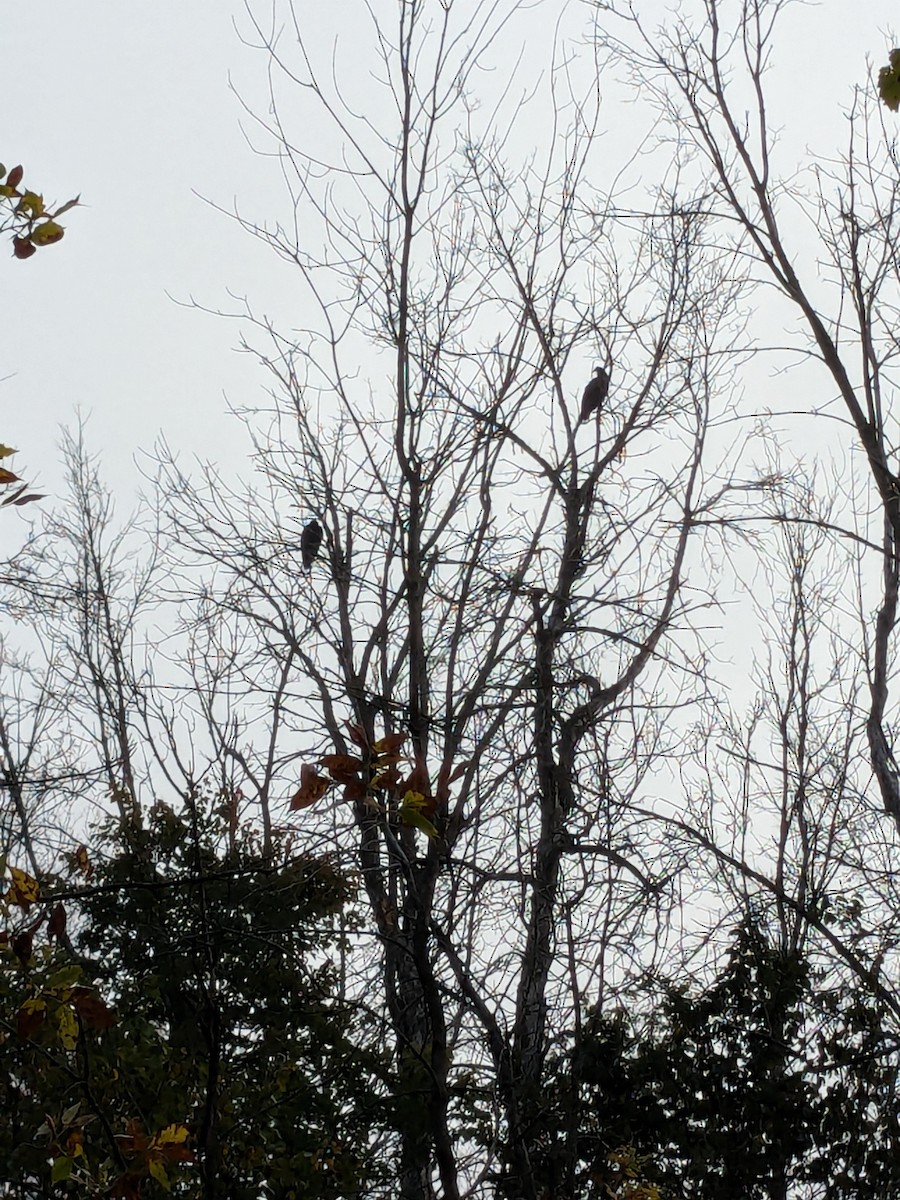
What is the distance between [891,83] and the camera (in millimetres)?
1767

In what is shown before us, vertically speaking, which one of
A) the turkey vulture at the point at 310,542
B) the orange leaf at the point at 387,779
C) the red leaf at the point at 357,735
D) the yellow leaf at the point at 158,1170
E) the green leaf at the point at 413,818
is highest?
the turkey vulture at the point at 310,542

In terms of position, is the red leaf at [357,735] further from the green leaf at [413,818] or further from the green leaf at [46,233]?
the green leaf at [46,233]

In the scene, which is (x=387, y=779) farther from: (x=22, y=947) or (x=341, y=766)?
(x=22, y=947)

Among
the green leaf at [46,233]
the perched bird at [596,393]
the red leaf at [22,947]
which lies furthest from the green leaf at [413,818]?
the perched bird at [596,393]

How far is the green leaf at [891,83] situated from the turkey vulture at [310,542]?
451cm

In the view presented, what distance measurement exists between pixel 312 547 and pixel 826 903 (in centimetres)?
380

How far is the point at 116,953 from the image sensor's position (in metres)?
7.16

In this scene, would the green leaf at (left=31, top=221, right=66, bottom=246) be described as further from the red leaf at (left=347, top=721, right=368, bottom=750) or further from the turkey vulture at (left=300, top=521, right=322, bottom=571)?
the turkey vulture at (left=300, top=521, right=322, bottom=571)

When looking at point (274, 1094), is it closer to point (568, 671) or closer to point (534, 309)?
point (568, 671)

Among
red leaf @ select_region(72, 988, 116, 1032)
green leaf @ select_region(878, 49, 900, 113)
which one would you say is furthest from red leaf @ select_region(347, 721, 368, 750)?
green leaf @ select_region(878, 49, 900, 113)

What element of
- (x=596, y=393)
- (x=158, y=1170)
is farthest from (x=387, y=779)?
(x=596, y=393)

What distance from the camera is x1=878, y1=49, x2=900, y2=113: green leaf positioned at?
5.77 feet

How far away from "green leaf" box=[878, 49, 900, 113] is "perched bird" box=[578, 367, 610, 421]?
5.30 metres

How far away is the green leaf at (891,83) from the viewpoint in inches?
69.3
